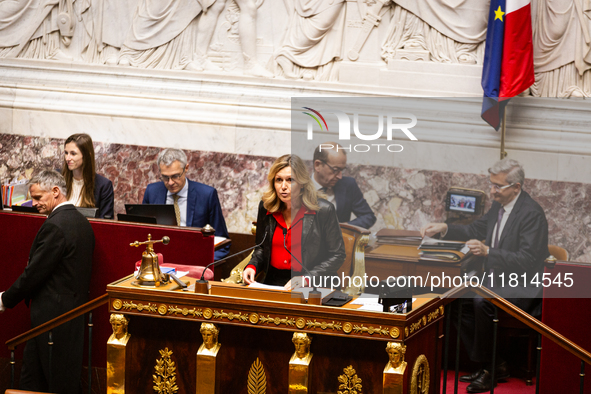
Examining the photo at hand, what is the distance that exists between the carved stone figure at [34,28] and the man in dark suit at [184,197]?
2588 mm

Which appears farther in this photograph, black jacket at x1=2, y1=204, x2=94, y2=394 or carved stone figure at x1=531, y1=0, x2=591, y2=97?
carved stone figure at x1=531, y1=0, x2=591, y2=97

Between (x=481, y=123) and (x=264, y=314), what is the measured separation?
3857 mm

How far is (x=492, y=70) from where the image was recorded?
6227 millimetres

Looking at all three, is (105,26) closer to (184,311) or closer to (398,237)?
(184,311)

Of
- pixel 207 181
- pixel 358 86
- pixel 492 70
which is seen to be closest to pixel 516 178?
pixel 492 70

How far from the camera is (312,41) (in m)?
7.02

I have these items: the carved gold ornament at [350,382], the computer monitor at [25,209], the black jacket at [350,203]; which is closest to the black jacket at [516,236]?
the black jacket at [350,203]

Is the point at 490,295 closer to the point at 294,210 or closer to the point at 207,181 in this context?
the point at 294,210

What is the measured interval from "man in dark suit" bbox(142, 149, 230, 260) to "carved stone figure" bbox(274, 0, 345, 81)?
6.08 feet

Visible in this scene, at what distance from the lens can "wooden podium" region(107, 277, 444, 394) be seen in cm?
324

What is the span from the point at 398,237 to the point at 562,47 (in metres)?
3.97

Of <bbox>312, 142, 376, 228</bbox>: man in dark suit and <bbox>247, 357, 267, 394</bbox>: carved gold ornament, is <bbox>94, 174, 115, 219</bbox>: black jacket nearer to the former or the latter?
<bbox>247, 357, 267, 394</bbox>: carved gold ornament

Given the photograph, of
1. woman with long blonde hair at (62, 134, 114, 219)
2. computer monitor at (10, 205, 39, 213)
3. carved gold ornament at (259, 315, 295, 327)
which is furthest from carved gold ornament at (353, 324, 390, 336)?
woman with long blonde hair at (62, 134, 114, 219)

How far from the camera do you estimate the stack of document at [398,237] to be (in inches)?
136
